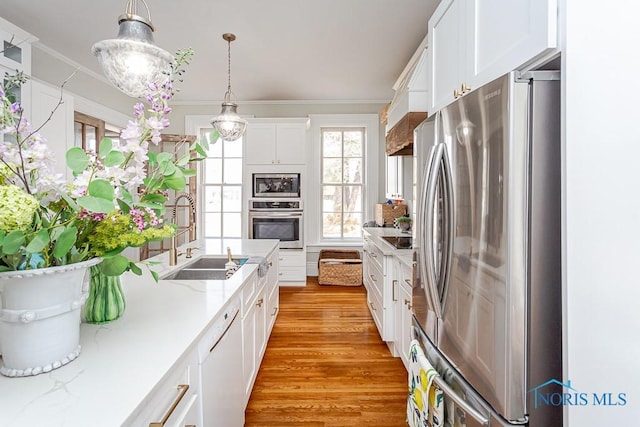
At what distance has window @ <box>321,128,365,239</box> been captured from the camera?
5293mm

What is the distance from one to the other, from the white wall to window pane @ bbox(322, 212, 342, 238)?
177 inches

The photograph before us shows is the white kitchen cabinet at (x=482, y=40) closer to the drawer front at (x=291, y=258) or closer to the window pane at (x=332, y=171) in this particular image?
the drawer front at (x=291, y=258)

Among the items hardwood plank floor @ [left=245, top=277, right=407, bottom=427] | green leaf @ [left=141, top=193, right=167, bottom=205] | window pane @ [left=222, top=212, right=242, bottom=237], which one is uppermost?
green leaf @ [left=141, top=193, right=167, bottom=205]

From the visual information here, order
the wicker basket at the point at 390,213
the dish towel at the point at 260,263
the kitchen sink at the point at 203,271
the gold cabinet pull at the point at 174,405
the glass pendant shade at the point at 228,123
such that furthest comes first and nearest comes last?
1. the wicker basket at the point at 390,213
2. the glass pendant shade at the point at 228,123
3. the dish towel at the point at 260,263
4. the kitchen sink at the point at 203,271
5. the gold cabinet pull at the point at 174,405

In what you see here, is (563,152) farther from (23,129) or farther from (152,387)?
(23,129)

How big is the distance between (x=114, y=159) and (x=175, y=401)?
2.09 feet

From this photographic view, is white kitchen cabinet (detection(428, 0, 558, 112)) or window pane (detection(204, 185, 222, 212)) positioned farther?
window pane (detection(204, 185, 222, 212))

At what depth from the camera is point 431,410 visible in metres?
1.32

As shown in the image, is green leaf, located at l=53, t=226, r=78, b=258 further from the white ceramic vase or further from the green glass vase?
the green glass vase

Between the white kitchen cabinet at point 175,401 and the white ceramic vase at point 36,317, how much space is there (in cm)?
25

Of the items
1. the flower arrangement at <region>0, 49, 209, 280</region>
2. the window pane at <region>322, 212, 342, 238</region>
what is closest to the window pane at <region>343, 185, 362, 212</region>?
the window pane at <region>322, 212, 342, 238</region>

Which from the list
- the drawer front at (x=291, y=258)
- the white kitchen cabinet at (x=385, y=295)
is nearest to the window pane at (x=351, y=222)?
the drawer front at (x=291, y=258)

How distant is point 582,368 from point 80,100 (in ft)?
16.0

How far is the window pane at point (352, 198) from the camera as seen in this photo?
5.31 meters
